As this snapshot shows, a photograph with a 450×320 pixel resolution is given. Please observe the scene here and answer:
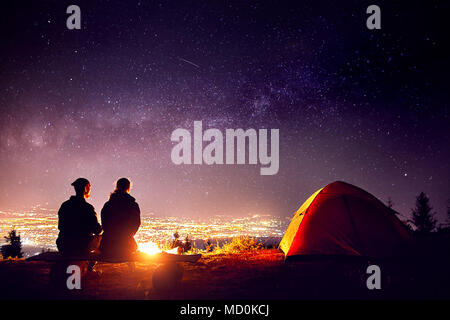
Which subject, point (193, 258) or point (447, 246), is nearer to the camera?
point (193, 258)

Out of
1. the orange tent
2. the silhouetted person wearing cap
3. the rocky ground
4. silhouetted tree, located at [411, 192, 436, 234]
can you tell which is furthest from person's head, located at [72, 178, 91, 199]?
silhouetted tree, located at [411, 192, 436, 234]

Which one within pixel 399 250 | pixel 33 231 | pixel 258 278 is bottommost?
pixel 33 231

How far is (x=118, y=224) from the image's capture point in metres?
5.52

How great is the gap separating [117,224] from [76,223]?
31.4 inches

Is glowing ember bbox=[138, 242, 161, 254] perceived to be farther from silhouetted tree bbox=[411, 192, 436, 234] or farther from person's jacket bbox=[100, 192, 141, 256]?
silhouetted tree bbox=[411, 192, 436, 234]

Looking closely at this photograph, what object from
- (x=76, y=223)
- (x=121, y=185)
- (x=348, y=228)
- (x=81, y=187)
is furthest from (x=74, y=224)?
(x=348, y=228)

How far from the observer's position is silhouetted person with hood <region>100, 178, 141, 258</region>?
5508 mm

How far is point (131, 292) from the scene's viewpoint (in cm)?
496

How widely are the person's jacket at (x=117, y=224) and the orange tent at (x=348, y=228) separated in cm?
395

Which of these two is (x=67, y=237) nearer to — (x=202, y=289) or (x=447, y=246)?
(x=202, y=289)

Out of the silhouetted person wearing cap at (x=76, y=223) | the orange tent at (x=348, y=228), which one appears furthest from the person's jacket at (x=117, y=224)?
the orange tent at (x=348, y=228)
